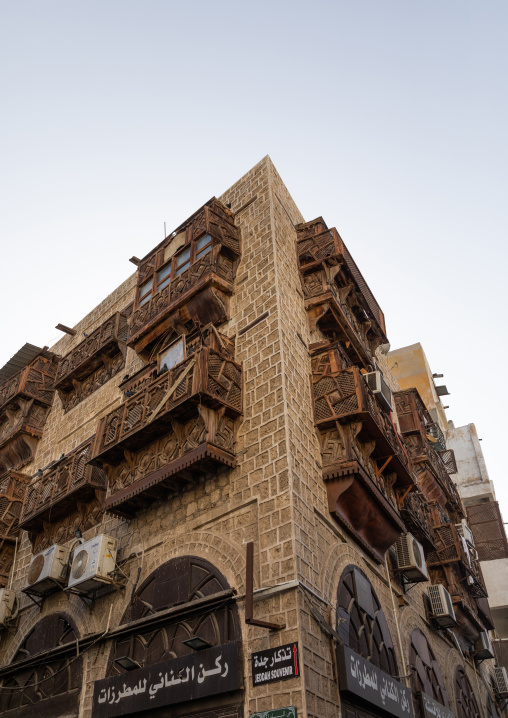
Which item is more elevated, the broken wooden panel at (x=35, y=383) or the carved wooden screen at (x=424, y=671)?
the broken wooden panel at (x=35, y=383)

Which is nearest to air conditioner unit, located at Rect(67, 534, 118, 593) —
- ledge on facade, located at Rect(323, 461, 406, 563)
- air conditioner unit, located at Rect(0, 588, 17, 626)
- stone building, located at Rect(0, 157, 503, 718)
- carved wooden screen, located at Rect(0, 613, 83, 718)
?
stone building, located at Rect(0, 157, 503, 718)

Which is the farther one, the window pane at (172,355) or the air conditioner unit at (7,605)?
the air conditioner unit at (7,605)

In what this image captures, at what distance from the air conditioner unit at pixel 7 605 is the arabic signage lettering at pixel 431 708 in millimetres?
8651

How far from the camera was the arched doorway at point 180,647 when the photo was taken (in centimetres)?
784

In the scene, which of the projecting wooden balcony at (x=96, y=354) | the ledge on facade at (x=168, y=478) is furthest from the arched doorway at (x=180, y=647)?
Result: the projecting wooden balcony at (x=96, y=354)

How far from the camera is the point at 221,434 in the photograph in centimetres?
1008

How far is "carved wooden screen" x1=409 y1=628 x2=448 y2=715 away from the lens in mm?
11438

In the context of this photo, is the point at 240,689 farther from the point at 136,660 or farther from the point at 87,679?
the point at 87,679

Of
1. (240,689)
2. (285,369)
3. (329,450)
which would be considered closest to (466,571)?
(329,450)

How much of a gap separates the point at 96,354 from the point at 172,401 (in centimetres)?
719

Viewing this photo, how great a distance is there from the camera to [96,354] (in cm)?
1683

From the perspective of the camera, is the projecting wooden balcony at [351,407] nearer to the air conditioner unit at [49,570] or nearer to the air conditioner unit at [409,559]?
the air conditioner unit at [409,559]

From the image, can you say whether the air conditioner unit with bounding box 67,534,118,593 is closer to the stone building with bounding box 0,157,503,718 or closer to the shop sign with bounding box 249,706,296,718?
the stone building with bounding box 0,157,503,718

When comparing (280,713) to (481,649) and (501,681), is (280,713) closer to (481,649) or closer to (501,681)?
(481,649)
